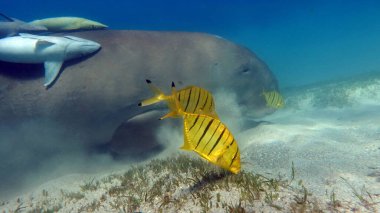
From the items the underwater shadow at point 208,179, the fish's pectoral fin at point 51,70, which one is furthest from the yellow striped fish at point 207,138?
the fish's pectoral fin at point 51,70

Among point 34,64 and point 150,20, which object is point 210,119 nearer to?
point 34,64

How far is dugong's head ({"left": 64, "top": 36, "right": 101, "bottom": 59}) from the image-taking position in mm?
6387

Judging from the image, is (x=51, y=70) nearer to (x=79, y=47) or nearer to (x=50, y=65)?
(x=50, y=65)

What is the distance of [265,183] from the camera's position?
3816mm

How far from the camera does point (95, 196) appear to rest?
491 centimetres

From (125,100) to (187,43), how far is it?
2253 millimetres

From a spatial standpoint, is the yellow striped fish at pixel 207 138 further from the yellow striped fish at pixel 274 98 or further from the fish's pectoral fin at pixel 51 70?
the fish's pectoral fin at pixel 51 70

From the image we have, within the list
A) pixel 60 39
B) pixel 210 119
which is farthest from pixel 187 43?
pixel 210 119

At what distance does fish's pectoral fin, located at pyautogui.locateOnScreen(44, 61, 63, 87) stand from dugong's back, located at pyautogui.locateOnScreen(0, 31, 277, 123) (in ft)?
0.52

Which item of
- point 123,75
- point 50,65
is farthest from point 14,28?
point 123,75

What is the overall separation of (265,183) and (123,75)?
13.1 ft

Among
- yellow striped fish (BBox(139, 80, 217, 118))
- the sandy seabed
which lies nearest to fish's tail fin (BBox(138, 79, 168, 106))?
yellow striped fish (BBox(139, 80, 217, 118))

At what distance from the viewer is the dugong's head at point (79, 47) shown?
639 cm

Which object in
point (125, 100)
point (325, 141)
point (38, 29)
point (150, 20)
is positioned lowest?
point (325, 141)
